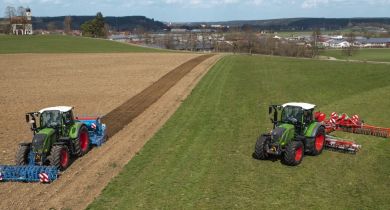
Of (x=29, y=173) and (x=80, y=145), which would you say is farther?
(x=80, y=145)

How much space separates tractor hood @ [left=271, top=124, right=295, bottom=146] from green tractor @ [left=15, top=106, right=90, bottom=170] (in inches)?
341

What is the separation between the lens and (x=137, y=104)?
33.2 meters

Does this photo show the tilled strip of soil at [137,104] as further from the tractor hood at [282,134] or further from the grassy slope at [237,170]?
the tractor hood at [282,134]

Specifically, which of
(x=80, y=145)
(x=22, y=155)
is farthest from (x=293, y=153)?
(x=22, y=155)

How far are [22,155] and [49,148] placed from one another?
106 centimetres

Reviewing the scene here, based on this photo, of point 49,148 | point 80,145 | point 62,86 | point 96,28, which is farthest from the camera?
point 96,28

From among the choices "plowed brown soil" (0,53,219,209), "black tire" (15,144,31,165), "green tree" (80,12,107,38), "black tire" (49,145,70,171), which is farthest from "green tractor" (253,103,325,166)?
"green tree" (80,12,107,38)

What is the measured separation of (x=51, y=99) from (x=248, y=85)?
17980 mm

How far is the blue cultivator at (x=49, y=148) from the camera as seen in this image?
16.3m

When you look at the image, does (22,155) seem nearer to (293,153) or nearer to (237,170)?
(237,170)

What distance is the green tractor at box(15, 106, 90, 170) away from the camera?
1697 cm

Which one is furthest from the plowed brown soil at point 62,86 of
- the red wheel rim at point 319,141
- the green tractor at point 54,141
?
the red wheel rim at point 319,141

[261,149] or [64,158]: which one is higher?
[261,149]

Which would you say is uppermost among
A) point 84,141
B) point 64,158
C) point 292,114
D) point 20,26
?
point 20,26
